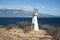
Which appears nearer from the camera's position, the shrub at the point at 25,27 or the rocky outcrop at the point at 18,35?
the rocky outcrop at the point at 18,35

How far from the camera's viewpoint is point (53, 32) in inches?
838

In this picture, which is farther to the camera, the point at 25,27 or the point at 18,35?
the point at 25,27

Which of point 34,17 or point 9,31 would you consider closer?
point 9,31

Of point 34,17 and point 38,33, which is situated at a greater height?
point 34,17

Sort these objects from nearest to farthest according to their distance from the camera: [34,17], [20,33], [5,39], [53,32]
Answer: [5,39] → [20,33] → [53,32] → [34,17]

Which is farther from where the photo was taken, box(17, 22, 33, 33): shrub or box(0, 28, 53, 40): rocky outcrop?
box(17, 22, 33, 33): shrub

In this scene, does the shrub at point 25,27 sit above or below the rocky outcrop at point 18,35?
above

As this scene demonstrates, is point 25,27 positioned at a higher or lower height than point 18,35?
higher

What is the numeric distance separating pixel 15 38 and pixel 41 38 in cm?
188

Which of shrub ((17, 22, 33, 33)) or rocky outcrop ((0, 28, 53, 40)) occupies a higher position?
shrub ((17, 22, 33, 33))

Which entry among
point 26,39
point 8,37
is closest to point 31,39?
point 26,39

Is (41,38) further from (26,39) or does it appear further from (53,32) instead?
(53,32)

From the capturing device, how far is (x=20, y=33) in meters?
19.4

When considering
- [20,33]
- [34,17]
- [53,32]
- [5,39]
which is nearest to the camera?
[5,39]
